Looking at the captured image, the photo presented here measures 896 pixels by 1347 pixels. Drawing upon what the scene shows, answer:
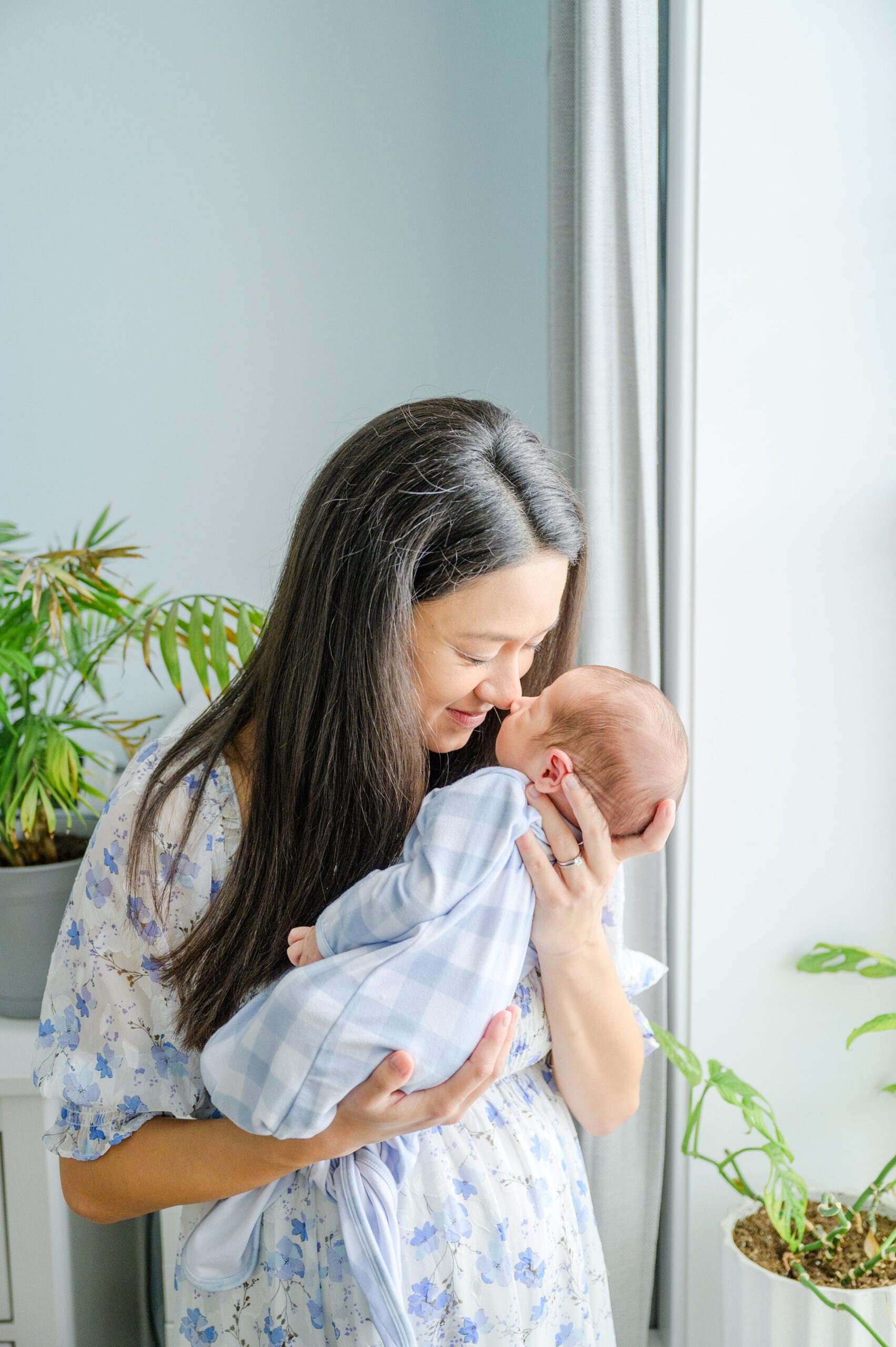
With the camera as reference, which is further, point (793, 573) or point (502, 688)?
point (793, 573)

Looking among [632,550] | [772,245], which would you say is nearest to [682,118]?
[772,245]

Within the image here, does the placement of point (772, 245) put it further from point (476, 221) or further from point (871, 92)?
point (476, 221)

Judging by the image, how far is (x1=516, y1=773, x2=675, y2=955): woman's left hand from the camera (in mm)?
971

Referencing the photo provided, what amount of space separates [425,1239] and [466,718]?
0.52 m

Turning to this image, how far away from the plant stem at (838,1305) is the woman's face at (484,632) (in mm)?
966

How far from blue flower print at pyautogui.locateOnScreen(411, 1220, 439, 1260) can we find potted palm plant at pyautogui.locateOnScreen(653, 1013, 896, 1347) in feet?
1.87

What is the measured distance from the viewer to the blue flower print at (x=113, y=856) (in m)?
0.96

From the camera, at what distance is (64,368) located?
226 centimetres

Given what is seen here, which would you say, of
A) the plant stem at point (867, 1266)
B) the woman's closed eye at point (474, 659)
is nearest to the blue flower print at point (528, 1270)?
the woman's closed eye at point (474, 659)

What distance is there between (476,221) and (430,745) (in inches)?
60.4

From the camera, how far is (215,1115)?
3.29 ft

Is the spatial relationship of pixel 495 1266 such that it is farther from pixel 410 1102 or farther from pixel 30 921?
pixel 30 921

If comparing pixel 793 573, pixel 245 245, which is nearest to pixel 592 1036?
pixel 793 573

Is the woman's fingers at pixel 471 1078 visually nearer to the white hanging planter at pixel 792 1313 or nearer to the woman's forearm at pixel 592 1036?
the woman's forearm at pixel 592 1036
